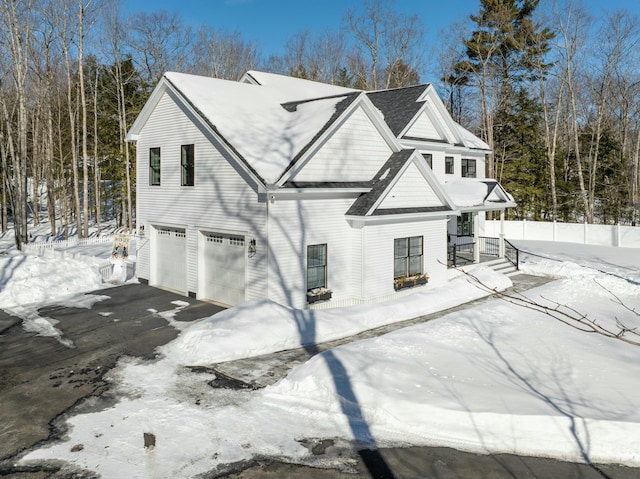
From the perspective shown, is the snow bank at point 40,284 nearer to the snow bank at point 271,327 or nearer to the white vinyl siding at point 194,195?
the white vinyl siding at point 194,195

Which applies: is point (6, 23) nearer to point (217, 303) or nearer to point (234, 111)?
point (234, 111)

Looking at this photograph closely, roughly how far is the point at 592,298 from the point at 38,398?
723 inches

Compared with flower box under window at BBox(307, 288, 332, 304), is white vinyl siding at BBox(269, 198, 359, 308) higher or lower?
higher

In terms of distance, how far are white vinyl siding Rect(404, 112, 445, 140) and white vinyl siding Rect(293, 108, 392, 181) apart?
4983 millimetres

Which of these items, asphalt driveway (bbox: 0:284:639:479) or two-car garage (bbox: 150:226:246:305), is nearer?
asphalt driveway (bbox: 0:284:639:479)

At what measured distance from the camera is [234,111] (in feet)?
58.7

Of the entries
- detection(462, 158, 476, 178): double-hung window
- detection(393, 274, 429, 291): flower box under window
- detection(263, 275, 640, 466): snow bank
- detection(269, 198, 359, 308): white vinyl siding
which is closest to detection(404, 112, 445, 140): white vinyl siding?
detection(462, 158, 476, 178): double-hung window

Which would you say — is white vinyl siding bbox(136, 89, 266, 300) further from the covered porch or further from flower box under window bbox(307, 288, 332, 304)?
the covered porch

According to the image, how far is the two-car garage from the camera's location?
16484 millimetres

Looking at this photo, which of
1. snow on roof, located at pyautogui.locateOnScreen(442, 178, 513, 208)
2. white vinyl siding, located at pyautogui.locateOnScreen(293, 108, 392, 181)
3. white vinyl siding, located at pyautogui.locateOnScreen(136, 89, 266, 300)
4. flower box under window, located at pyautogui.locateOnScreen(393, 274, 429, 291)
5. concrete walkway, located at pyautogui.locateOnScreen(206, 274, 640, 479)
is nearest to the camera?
concrete walkway, located at pyautogui.locateOnScreen(206, 274, 640, 479)

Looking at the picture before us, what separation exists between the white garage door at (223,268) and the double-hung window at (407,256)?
5414 mm

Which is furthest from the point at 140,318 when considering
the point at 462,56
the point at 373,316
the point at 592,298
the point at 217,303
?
the point at 462,56

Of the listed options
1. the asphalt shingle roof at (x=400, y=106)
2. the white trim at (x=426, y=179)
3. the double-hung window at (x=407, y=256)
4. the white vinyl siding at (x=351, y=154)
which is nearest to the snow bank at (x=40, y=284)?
the white vinyl siding at (x=351, y=154)

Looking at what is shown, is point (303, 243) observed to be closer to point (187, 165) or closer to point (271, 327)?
point (271, 327)
